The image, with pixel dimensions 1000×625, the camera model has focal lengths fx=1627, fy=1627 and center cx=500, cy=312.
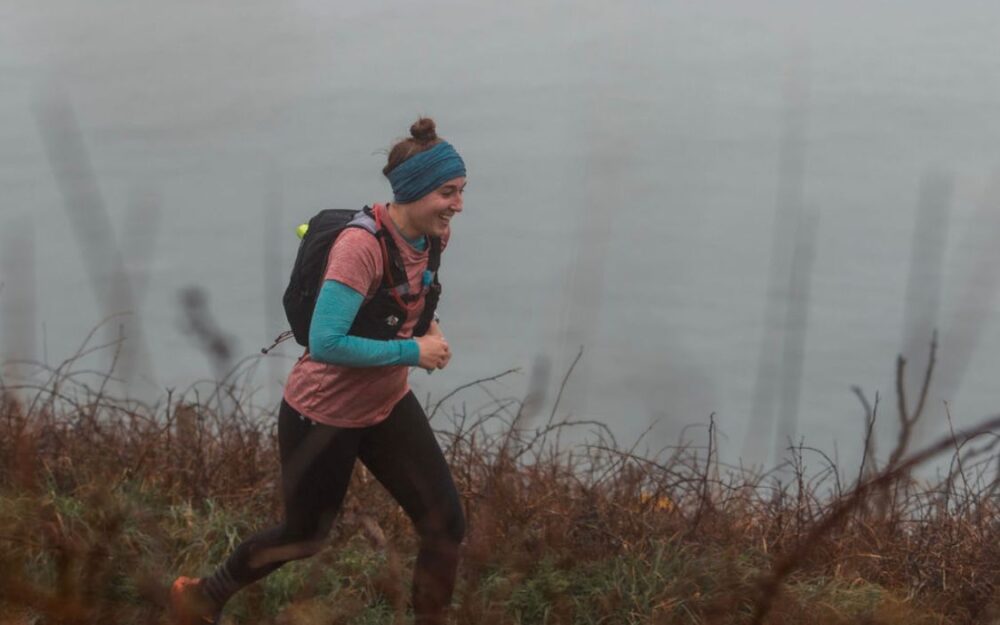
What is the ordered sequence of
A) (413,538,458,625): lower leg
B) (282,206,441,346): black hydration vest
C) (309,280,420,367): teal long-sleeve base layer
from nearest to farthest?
1. (309,280,420,367): teal long-sleeve base layer
2. (282,206,441,346): black hydration vest
3. (413,538,458,625): lower leg

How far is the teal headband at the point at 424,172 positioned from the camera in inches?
167

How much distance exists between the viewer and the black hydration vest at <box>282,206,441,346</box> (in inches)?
166

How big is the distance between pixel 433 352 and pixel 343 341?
0.23 meters

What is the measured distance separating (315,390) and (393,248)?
1.46ft

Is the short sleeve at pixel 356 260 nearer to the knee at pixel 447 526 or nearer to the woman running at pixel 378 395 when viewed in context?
the woman running at pixel 378 395

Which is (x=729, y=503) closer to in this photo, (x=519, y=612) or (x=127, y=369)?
(x=519, y=612)

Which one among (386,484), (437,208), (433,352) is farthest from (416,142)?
(386,484)

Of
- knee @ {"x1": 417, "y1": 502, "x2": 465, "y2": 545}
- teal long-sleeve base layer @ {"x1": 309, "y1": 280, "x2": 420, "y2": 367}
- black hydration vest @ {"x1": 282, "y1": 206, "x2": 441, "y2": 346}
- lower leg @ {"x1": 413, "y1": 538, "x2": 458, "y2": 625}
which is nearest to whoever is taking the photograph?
teal long-sleeve base layer @ {"x1": 309, "y1": 280, "x2": 420, "y2": 367}

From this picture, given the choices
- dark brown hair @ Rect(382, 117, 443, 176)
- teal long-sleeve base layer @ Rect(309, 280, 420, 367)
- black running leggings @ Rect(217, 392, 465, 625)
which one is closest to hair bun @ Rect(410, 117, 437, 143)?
dark brown hair @ Rect(382, 117, 443, 176)

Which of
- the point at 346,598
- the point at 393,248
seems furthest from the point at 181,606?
the point at 346,598

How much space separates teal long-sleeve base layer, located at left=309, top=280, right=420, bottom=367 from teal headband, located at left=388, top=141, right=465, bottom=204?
0.32 m

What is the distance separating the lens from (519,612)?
511 centimetres

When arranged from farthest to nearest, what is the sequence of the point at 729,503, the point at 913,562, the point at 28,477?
the point at 729,503 → the point at 913,562 → the point at 28,477

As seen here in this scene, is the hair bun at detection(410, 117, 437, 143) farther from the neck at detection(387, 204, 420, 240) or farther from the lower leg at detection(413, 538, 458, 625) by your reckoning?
the lower leg at detection(413, 538, 458, 625)
